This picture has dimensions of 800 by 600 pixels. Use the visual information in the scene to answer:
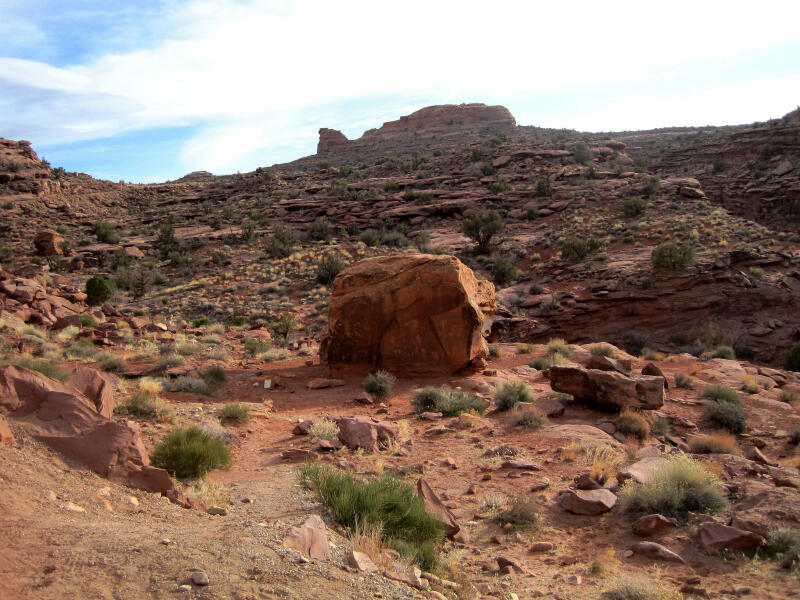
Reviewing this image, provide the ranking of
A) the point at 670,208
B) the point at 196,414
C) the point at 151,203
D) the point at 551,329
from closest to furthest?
the point at 196,414 → the point at 551,329 → the point at 670,208 → the point at 151,203

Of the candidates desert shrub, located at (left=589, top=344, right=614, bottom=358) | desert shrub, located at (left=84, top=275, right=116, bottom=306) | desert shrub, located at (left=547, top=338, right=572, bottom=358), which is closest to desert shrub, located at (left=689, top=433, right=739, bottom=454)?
desert shrub, located at (left=547, top=338, right=572, bottom=358)

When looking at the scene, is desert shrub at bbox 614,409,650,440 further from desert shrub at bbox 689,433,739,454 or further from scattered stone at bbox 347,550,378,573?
scattered stone at bbox 347,550,378,573

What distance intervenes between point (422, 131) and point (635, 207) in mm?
54752

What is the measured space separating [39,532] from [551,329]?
69.3 feet

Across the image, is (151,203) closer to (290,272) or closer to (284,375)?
(290,272)

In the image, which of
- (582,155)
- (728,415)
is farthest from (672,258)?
(582,155)

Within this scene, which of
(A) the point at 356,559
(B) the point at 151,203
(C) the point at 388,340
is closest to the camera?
(A) the point at 356,559

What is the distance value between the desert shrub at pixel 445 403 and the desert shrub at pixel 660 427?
3.27m

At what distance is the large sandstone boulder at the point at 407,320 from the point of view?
13.0 m

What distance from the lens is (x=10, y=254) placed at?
3403 cm

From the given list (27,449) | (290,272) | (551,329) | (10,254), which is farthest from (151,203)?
(27,449)

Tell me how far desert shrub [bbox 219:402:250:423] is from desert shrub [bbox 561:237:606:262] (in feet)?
73.2

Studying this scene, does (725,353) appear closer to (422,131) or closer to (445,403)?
(445,403)

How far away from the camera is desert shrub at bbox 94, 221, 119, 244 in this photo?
38.2 m
